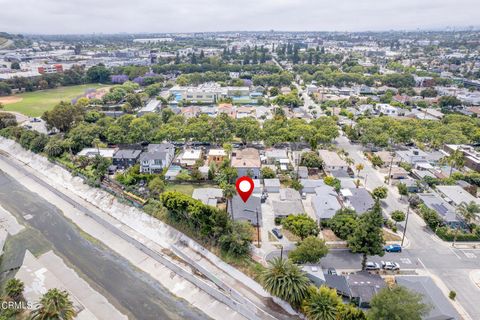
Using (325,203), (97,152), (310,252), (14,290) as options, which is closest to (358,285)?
(310,252)

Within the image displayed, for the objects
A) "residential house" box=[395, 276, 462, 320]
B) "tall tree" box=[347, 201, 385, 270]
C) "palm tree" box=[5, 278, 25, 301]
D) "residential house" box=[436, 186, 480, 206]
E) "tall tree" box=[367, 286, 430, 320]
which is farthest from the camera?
"residential house" box=[436, 186, 480, 206]

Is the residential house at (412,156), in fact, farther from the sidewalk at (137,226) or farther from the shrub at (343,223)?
the sidewalk at (137,226)

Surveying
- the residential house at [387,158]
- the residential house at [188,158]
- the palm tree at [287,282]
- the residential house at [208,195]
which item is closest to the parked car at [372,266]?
the palm tree at [287,282]

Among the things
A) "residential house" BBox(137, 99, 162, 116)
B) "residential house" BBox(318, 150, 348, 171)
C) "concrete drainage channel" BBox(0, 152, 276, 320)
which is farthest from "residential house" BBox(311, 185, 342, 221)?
"residential house" BBox(137, 99, 162, 116)

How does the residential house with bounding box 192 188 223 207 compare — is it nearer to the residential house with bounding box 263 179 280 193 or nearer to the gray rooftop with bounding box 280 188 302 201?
the residential house with bounding box 263 179 280 193

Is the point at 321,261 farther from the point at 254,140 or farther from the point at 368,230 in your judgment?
the point at 254,140

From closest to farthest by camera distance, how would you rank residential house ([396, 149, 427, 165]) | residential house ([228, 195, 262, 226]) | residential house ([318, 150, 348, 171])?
residential house ([228, 195, 262, 226]) → residential house ([318, 150, 348, 171]) → residential house ([396, 149, 427, 165])
